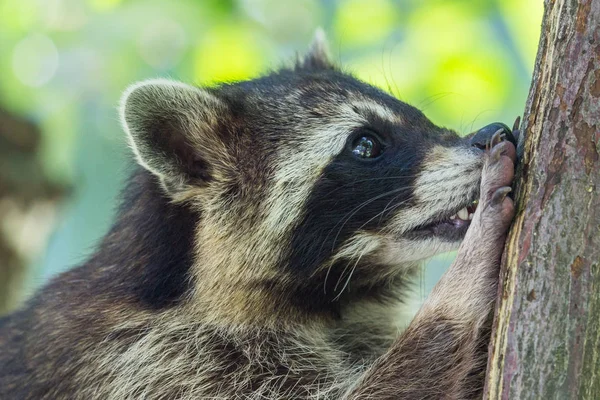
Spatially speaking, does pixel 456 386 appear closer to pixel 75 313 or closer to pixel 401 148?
pixel 401 148

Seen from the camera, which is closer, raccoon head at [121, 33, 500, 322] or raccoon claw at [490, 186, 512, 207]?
raccoon claw at [490, 186, 512, 207]

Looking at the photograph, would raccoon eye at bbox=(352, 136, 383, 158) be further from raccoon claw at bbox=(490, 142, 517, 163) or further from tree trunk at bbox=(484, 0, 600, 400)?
tree trunk at bbox=(484, 0, 600, 400)

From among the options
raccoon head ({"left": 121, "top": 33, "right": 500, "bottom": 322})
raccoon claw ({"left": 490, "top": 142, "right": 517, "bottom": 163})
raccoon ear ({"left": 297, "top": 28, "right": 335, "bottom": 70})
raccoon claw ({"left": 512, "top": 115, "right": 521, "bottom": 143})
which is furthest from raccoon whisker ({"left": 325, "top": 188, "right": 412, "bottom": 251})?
raccoon ear ({"left": 297, "top": 28, "right": 335, "bottom": 70})

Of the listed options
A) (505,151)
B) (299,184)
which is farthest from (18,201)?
(505,151)

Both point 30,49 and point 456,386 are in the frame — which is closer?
point 456,386

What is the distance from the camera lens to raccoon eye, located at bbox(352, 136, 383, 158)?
4730 mm

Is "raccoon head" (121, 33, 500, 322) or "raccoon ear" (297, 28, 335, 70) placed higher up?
"raccoon ear" (297, 28, 335, 70)

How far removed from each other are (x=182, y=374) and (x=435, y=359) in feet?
5.27

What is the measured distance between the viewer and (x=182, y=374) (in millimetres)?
4789

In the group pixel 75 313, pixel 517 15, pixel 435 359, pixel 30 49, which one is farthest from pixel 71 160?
pixel 435 359

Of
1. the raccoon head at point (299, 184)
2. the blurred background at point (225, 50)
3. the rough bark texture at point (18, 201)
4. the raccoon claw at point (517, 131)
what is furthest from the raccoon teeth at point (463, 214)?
the rough bark texture at point (18, 201)

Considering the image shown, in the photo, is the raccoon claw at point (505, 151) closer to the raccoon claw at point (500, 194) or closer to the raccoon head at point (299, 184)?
the raccoon claw at point (500, 194)

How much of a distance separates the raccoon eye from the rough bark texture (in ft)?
18.1

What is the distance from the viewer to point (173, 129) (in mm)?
4910
